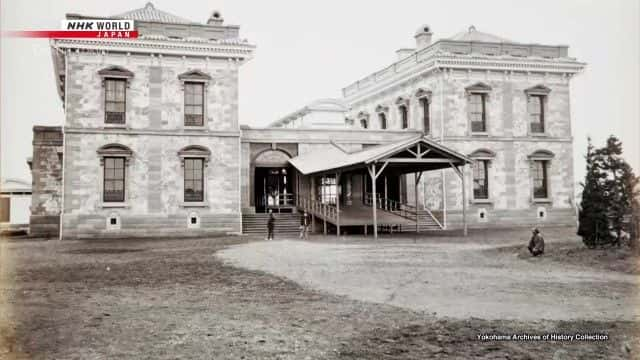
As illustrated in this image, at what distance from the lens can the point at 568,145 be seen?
1182 inches

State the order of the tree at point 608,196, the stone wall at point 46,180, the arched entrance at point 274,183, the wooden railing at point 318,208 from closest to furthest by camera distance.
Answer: the tree at point 608,196 → the wooden railing at point 318,208 → the stone wall at point 46,180 → the arched entrance at point 274,183

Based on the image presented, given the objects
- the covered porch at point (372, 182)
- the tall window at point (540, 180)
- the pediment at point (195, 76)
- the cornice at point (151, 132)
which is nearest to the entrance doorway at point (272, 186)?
the covered porch at point (372, 182)

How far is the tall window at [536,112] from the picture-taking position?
2981 centimetres

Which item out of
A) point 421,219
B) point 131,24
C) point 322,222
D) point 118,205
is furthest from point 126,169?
point 131,24

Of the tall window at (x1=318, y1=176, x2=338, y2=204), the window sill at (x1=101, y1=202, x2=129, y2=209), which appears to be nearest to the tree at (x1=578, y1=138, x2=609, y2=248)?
the tall window at (x1=318, y1=176, x2=338, y2=204)

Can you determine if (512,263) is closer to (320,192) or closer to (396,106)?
(320,192)

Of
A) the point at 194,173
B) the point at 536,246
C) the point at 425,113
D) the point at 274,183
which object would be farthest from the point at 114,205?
the point at 536,246

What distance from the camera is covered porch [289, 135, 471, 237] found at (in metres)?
22.0

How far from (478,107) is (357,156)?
8.94m

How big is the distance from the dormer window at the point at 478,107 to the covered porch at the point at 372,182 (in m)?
2.55

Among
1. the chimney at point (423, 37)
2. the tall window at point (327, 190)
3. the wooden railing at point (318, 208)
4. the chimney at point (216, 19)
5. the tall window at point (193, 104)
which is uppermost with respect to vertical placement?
the chimney at point (423, 37)

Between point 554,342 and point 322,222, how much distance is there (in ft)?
68.0

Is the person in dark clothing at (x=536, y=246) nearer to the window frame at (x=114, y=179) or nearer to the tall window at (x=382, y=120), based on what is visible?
the window frame at (x=114, y=179)

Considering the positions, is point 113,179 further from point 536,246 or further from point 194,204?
point 536,246
